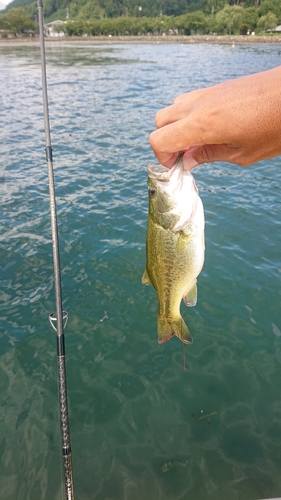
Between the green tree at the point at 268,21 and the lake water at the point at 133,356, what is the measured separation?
429ft

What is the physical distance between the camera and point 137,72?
3684cm

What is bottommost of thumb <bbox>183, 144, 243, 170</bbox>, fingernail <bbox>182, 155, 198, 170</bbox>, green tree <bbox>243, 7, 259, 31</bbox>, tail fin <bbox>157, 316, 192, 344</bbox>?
tail fin <bbox>157, 316, 192, 344</bbox>

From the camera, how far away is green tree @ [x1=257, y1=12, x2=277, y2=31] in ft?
376

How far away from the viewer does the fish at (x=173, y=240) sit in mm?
2514

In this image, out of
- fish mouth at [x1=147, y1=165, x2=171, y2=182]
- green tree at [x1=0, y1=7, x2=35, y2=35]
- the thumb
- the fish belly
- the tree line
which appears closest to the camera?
the thumb

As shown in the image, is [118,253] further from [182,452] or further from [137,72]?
[137,72]

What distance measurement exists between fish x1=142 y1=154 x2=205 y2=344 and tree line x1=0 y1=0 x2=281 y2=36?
139 metres

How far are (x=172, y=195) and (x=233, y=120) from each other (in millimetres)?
868

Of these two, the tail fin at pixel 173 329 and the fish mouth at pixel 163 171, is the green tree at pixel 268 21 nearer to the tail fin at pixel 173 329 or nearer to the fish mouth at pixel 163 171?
the fish mouth at pixel 163 171

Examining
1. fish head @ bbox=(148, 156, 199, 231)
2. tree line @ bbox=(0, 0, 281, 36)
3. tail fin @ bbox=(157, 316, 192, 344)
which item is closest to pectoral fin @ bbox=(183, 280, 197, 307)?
tail fin @ bbox=(157, 316, 192, 344)

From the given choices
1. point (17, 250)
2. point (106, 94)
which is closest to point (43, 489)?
point (17, 250)

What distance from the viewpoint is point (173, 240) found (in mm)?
2773

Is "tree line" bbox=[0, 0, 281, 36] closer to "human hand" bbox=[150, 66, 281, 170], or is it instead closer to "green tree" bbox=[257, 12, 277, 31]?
Result: "green tree" bbox=[257, 12, 277, 31]

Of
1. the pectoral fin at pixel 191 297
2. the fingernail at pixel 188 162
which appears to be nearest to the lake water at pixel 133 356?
the pectoral fin at pixel 191 297
